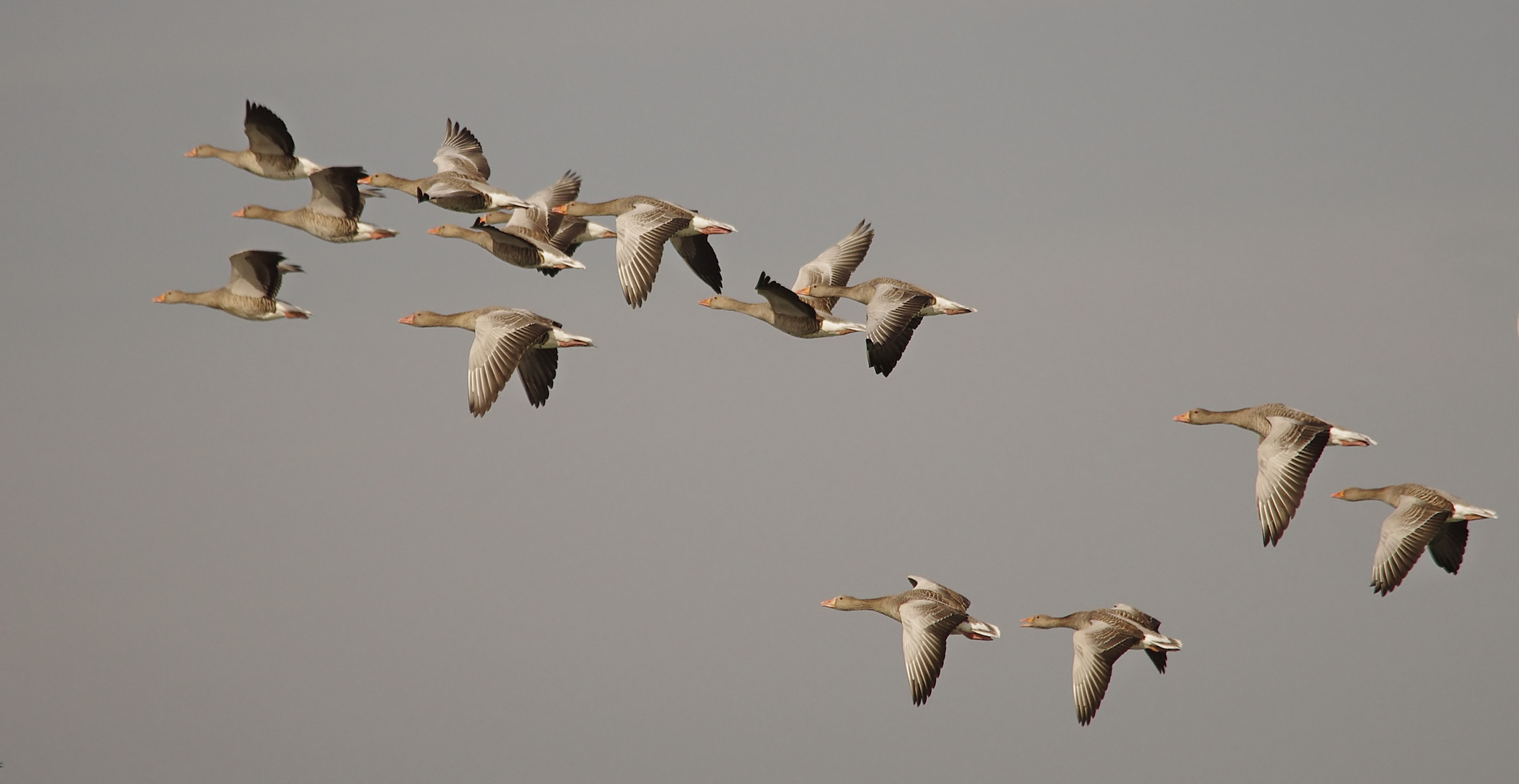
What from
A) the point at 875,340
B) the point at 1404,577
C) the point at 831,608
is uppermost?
the point at 875,340

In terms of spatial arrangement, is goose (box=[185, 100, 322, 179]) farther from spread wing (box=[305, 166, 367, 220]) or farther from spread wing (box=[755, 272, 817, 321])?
spread wing (box=[755, 272, 817, 321])

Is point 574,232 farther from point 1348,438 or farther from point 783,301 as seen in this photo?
point 1348,438

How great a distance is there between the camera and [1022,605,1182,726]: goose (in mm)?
27172

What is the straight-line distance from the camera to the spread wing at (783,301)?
87.3 ft

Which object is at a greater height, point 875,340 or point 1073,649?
point 875,340

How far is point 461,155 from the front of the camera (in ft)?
109

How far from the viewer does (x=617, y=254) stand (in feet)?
87.6

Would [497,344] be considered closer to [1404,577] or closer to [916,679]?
[916,679]

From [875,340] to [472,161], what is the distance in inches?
380

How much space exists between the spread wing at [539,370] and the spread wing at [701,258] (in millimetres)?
2973

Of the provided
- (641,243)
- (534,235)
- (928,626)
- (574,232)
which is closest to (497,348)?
(641,243)

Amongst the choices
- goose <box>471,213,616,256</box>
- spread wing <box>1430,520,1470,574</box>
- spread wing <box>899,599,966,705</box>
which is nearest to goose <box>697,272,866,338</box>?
goose <box>471,213,616,256</box>

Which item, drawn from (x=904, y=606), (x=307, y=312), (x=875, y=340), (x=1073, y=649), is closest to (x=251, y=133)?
(x=307, y=312)

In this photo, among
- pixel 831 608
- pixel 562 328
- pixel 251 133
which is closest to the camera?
pixel 562 328
